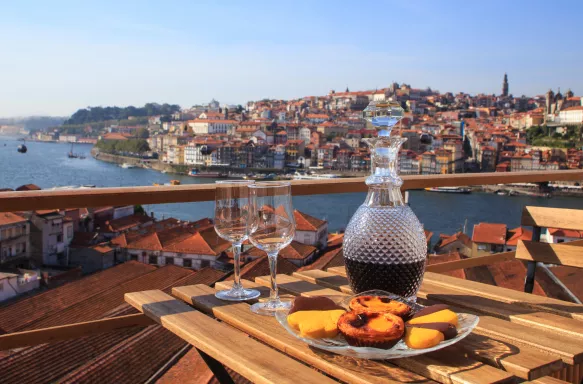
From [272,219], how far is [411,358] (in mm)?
274

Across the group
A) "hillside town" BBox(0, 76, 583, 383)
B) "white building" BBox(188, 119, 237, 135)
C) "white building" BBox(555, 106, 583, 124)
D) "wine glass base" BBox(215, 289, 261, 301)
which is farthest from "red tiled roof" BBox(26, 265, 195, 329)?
"white building" BBox(188, 119, 237, 135)

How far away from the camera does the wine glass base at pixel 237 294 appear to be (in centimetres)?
77

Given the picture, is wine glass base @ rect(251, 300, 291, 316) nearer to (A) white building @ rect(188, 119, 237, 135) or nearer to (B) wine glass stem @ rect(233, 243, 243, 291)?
(B) wine glass stem @ rect(233, 243, 243, 291)

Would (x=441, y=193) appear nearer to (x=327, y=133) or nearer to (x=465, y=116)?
(x=327, y=133)

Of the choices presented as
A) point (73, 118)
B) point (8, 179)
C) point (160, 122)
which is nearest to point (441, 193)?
point (8, 179)

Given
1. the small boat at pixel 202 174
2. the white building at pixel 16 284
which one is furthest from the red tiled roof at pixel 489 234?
the small boat at pixel 202 174

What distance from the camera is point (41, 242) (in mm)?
10141

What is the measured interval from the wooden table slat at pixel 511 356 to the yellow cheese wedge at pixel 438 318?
0.03 metres

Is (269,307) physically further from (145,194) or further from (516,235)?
(516,235)

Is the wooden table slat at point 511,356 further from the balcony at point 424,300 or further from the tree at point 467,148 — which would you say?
the tree at point 467,148

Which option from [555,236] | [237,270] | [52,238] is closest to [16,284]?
[52,238]

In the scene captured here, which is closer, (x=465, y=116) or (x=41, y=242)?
(x=41, y=242)

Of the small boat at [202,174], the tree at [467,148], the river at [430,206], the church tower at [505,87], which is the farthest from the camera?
the church tower at [505,87]

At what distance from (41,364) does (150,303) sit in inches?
79.2
